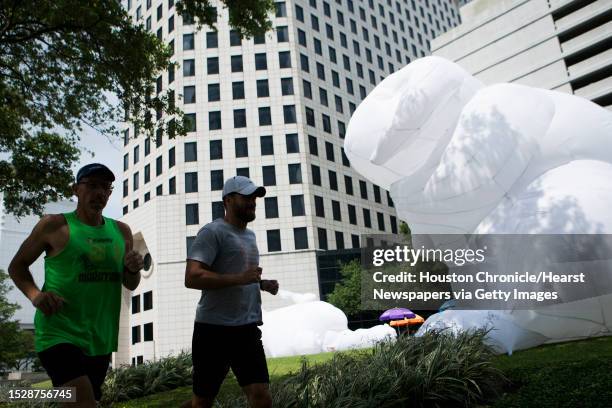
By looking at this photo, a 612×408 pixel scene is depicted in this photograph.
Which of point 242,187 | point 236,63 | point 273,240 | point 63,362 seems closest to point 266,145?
point 273,240

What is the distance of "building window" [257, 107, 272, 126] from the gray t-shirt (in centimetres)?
2981

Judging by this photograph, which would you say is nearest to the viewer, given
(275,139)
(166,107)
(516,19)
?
(166,107)

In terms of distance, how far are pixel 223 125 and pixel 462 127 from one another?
85.2ft

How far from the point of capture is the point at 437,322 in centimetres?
807

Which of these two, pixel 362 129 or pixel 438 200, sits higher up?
pixel 362 129

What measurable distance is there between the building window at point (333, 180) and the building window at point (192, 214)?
30.6ft

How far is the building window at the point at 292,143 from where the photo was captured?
3222 centimetres

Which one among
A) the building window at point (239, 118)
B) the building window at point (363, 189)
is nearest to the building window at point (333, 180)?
the building window at point (363, 189)

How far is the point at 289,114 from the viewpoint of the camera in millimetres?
33000

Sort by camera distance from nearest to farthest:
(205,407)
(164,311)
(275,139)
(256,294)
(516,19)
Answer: (205,407), (256,294), (164,311), (275,139), (516,19)

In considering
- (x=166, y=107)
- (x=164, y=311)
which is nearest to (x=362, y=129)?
(x=166, y=107)

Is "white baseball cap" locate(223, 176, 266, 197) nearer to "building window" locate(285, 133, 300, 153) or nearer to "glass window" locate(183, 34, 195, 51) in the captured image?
"building window" locate(285, 133, 300, 153)

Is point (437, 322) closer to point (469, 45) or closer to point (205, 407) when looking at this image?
point (205, 407)

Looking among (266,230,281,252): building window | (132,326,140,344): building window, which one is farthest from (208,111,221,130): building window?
(132,326,140,344): building window
